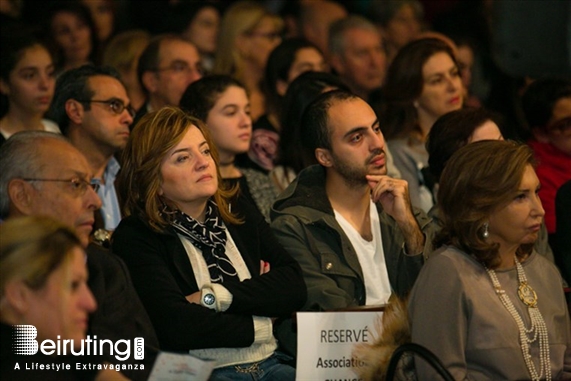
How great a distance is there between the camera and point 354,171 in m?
5.39

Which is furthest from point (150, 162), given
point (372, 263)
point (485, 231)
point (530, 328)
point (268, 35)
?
point (268, 35)

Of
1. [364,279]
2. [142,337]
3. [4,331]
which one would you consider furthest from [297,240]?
[4,331]

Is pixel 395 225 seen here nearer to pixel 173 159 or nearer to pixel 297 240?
pixel 297 240

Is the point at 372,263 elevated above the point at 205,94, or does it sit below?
below

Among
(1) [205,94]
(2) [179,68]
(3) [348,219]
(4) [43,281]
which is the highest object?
(2) [179,68]

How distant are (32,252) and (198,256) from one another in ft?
4.53

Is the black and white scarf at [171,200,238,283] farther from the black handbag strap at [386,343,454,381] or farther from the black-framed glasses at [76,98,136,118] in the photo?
the black-framed glasses at [76,98,136,118]

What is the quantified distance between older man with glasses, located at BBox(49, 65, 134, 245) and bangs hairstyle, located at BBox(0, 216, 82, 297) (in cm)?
242

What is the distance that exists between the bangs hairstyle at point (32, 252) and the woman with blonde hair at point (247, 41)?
4819 millimetres

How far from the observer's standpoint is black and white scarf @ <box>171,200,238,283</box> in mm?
4781

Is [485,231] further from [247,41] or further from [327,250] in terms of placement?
[247,41]

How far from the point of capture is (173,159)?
489cm

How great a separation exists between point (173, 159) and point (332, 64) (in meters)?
4.26

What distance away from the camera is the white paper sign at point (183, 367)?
360 cm
